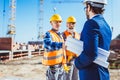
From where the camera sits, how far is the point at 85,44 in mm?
2961

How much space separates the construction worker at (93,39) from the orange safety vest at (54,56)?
8.81 ft

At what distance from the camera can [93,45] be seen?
291 centimetres

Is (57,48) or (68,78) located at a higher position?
(57,48)

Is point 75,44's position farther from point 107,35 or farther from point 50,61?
point 50,61

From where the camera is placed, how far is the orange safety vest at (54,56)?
5742mm

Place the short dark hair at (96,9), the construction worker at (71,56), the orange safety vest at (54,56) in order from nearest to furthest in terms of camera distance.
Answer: the short dark hair at (96,9)
the orange safety vest at (54,56)
the construction worker at (71,56)

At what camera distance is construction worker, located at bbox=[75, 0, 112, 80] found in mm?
2922

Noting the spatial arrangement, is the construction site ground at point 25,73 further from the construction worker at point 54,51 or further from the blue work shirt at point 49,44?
the blue work shirt at point 49,44

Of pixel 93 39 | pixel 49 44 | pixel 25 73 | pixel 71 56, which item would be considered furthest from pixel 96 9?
pixel 25 73

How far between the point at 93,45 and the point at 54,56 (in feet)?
9.54

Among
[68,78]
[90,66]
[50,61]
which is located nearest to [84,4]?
[90,66]

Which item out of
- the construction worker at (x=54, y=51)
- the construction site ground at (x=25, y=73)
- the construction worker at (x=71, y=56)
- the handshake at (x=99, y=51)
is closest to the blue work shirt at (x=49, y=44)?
the construction worker at (x=54, y=51)

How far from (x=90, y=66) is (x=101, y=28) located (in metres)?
0.37

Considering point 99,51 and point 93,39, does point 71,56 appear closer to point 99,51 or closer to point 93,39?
point 99,51
